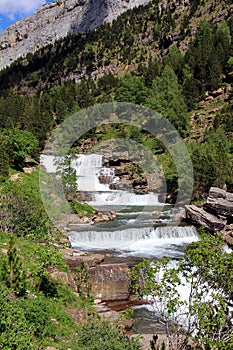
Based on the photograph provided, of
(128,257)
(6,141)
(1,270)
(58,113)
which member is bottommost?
(128,257)

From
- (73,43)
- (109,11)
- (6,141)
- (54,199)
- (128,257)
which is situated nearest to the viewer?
(128,257)

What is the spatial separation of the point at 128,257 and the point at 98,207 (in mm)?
19253

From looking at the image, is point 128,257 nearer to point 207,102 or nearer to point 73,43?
point 207,102

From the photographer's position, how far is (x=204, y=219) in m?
33.8

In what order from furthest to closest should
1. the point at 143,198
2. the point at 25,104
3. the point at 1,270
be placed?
1. the point at 25,104
2. the point at 143,198
3. the point at 1,270

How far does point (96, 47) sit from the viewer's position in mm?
125875

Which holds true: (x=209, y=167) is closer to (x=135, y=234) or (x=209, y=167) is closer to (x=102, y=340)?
(x=135, y=234)

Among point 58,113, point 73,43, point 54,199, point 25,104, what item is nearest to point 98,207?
point 54,199

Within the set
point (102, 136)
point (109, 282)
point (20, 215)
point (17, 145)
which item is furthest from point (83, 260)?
point (102, 136)

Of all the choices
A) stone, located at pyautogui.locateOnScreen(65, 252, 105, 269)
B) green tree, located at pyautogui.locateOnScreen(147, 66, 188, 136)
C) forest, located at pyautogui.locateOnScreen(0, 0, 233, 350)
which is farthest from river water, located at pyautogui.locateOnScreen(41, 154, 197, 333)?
green tree, located at pyautogui.locateOnScreen(147, 66, 188, 136)

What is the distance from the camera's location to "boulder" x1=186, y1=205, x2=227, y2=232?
107 feet

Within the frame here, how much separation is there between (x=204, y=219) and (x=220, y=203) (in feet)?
6.95

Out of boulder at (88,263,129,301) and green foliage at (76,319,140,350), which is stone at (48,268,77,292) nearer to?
boulder at (88,263,129,301)

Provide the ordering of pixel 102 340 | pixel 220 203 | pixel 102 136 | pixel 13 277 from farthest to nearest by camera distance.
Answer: pixel 102 136 → pixel 220 203 → pixel 13 277 → pixel 102 340
